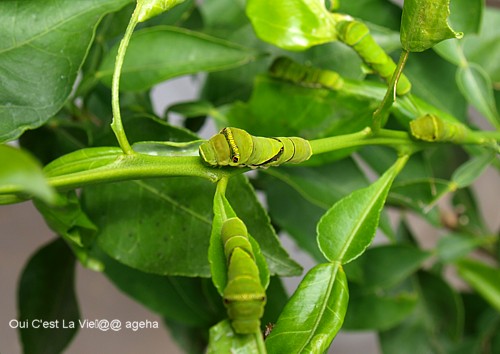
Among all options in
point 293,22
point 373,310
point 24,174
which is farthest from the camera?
point 373,310

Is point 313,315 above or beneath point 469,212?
above

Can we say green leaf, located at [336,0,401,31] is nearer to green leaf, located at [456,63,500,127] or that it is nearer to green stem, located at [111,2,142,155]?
green leaf, located at [456,63,500,127]

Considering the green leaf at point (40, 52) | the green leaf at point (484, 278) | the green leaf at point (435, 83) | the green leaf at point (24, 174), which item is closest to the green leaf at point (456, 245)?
the green leaf at point (484, 278)

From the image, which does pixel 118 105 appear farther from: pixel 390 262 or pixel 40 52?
pixel 390 262

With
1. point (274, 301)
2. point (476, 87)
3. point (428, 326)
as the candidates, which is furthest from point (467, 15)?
point (428, 326)

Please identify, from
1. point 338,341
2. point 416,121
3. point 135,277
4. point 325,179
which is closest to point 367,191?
point 416,121

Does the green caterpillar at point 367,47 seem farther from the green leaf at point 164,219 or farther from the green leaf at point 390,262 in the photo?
the green leaf at point 390,262

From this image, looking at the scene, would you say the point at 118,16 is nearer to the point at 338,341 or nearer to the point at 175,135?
the point at 175,135
